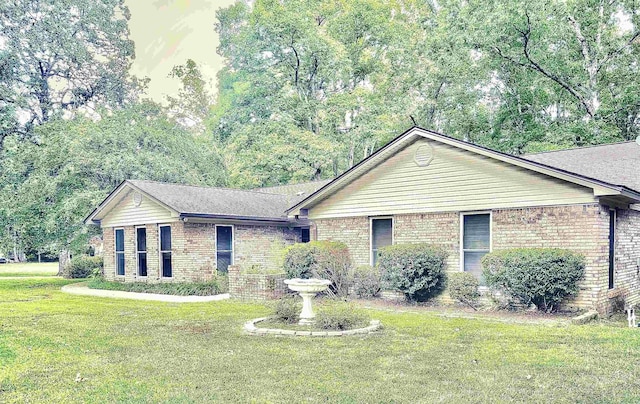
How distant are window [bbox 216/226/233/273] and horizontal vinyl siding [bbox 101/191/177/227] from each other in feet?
5.61

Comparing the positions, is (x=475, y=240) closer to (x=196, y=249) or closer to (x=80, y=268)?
(x=196, y=249)

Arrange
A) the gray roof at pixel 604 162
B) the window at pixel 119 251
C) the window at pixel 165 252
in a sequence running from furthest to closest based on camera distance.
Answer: the window at pixel 119 251 → the window at pixel 165 252 → the gray roof at pixel 604 162

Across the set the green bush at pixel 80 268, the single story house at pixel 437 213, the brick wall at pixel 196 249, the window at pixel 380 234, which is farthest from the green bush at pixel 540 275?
the green bush at pixel 80 268

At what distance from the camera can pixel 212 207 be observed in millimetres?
17906

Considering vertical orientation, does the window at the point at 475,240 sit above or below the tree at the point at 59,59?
below

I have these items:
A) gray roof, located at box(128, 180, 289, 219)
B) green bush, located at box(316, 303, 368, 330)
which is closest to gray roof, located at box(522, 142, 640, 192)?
green bush, located at box(316, 303, 368, 330)

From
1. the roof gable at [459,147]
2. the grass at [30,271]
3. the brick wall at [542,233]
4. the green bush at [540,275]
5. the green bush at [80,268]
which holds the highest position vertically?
the roof gable at [459,147]

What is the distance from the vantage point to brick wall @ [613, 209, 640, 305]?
1180 cm

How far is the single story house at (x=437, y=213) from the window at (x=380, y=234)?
3 cm

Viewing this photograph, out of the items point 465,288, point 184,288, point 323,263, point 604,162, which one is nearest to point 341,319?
point 465,288

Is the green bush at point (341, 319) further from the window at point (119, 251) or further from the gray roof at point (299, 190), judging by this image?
the window at point (119, 251)

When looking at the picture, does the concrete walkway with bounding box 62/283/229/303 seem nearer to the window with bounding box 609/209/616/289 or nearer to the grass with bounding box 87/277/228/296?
the grass with bounding box 87/277/228/296

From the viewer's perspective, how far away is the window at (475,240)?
1242cm

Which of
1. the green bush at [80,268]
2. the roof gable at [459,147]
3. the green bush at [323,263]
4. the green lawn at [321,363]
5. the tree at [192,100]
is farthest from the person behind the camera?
the tree at [192,100]
